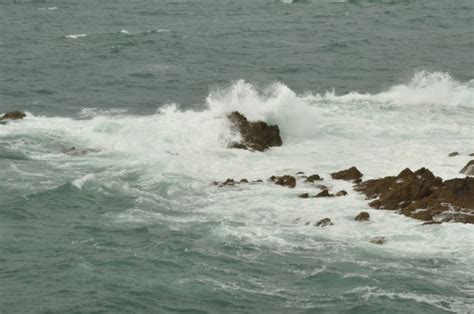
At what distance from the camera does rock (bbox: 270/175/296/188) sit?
29.8 meters

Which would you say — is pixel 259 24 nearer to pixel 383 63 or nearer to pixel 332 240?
pixel 383 63

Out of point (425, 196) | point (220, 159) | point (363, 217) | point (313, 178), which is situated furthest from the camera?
point (220, 159)

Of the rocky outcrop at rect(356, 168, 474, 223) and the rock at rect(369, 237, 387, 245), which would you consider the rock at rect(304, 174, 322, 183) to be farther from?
the rock at rect(369, 237, 387, 245)

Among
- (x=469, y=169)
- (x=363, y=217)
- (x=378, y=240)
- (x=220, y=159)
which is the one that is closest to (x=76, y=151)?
(x=220, y=159)

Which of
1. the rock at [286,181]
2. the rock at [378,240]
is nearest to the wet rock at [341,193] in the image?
the rock at [286,181]

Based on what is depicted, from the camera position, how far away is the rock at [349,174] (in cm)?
3053

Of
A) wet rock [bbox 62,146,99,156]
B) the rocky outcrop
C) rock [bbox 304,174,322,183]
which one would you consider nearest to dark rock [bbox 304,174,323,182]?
rock [bbox 304,174,322,183]

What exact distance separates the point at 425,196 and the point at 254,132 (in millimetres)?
10347

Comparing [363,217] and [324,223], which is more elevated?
[363,217]

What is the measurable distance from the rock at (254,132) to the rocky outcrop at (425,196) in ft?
25.0

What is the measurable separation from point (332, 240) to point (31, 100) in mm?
23908

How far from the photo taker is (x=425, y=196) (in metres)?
27.3

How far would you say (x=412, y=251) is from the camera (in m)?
23.7

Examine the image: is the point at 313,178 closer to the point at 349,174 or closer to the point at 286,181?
the point at 286,181
